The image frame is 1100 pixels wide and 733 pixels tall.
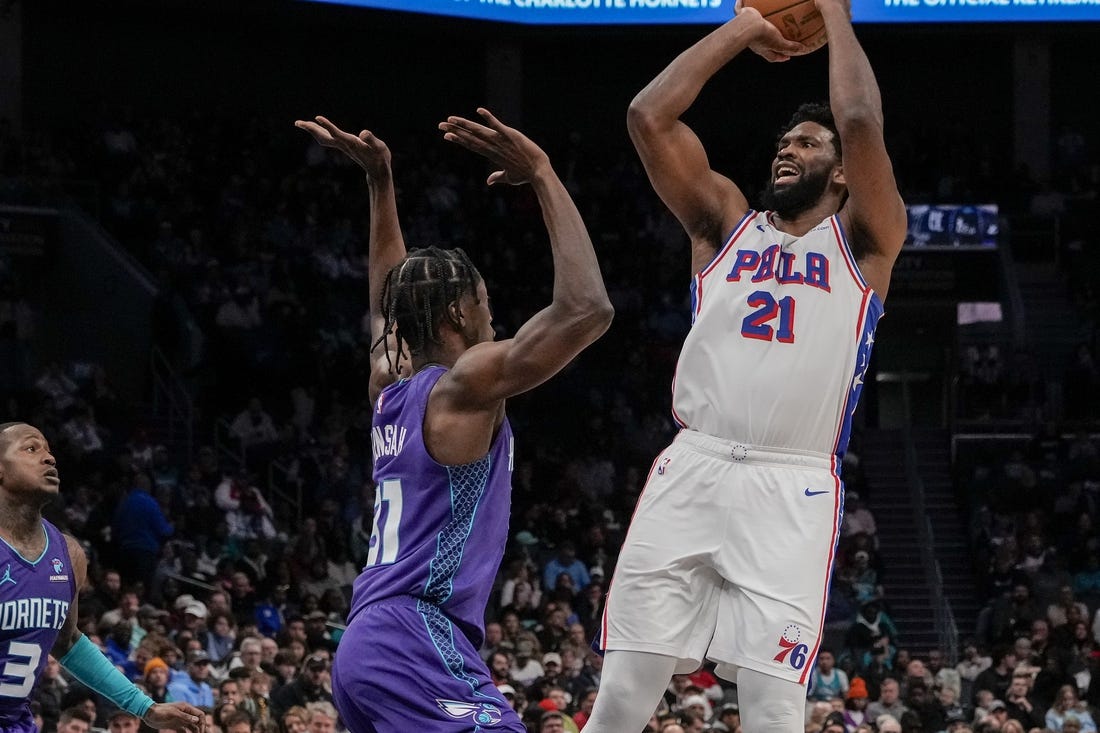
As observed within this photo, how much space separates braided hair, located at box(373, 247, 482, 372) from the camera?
16.1ft

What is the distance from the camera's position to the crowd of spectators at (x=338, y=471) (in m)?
13.5

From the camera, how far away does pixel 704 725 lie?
507 inches

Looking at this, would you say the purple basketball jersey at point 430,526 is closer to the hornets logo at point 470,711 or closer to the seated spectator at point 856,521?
the hornets logo at point 470,711

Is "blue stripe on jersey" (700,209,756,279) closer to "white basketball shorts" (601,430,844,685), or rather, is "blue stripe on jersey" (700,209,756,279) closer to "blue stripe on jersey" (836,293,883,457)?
"blue stripe on jersey" (836,293,883,457)

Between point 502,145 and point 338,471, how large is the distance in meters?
13.7

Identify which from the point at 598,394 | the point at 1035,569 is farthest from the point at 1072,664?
the point at 598,394

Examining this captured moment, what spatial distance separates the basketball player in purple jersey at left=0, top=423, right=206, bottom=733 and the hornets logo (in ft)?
6.88

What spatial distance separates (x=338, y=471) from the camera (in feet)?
59.3

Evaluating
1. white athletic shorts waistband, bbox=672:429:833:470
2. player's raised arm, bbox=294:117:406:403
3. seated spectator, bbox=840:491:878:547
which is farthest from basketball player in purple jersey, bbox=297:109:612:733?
seated spectator, bbox=840:491:878:547

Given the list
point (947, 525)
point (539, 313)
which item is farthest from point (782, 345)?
point (947, 525)

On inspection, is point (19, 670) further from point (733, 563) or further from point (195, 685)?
point (195, 685)

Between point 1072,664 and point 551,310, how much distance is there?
12.2 m

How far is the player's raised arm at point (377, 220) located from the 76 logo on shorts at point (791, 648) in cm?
147

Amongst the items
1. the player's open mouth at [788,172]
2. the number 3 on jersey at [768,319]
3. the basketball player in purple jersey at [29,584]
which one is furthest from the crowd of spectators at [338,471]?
the player's open mouth at [788,172]
